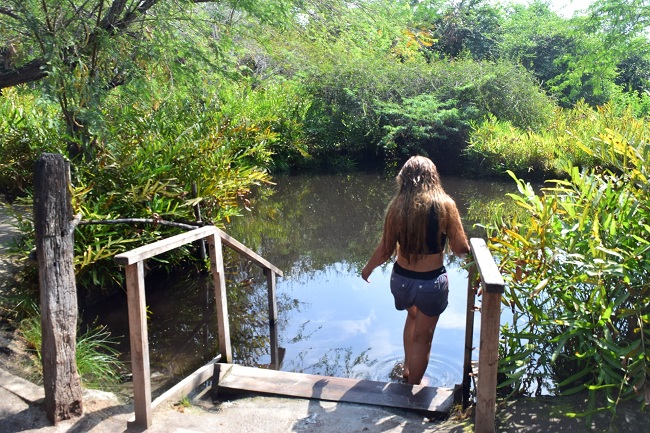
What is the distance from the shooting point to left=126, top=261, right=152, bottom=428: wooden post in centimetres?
371

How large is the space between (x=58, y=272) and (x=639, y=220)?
345cm

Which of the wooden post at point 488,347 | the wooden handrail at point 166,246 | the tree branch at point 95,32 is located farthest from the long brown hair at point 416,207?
the tree branch at point 95,32

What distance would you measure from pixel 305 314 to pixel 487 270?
14.1 ft

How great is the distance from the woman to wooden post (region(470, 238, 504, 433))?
873 mm

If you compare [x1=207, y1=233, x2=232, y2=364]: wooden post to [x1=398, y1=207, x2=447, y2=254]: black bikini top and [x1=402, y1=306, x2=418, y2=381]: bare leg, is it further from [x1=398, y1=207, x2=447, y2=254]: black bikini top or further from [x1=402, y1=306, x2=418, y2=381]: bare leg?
[x1=398, y1=207, x2=447, y2=254]: black bikini top

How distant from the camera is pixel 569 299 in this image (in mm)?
3627

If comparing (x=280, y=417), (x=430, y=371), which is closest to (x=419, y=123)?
(x=430, y=371)

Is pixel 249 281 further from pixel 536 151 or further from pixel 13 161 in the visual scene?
pixel 536 151

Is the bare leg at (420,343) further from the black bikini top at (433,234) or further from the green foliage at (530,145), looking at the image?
the green foliage at (530,145)

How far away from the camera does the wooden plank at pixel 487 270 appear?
310cm

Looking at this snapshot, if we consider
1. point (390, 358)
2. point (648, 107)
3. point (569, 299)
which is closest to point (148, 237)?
point (390, 358)

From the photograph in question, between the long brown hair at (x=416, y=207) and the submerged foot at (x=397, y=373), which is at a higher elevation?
the long brown hair at (x=416, y=207)

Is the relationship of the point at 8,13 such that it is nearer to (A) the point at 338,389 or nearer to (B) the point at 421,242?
(B) the point at 421,242

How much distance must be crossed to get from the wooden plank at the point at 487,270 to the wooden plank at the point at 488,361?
2.3 inches
